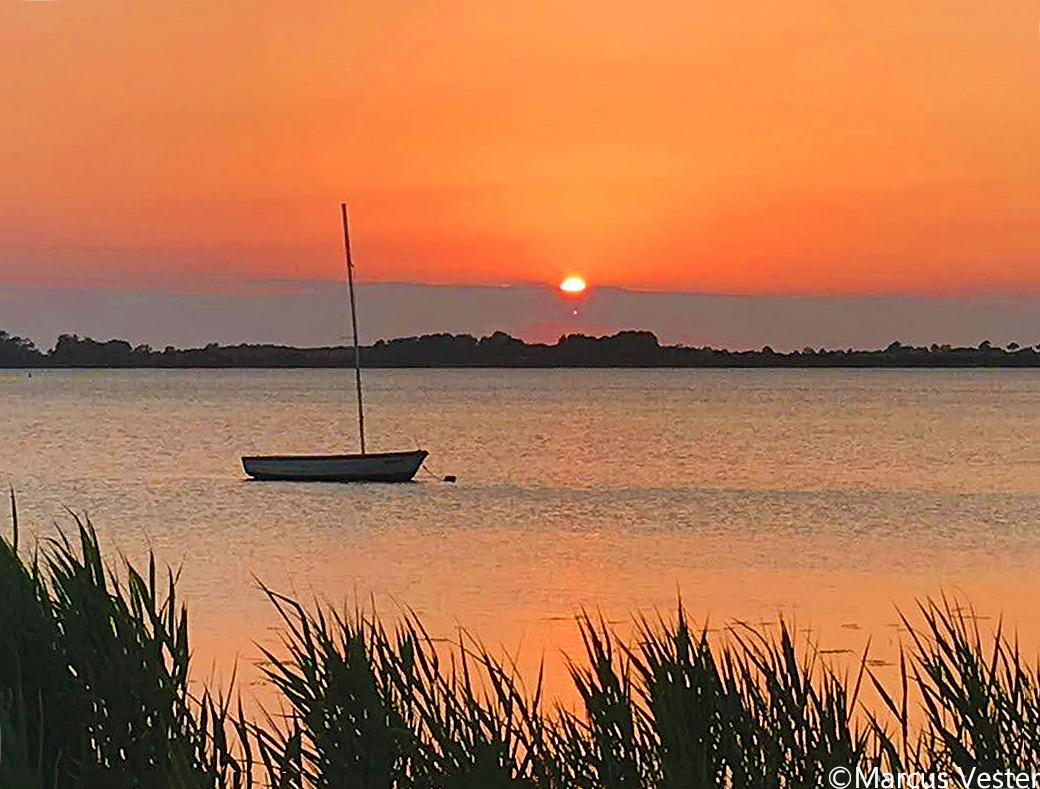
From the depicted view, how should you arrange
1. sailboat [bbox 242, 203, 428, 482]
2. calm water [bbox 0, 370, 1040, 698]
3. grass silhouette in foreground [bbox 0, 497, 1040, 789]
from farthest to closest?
sailboat [bbox 242, 203, 428, 482], calm water [bbox 0, 370, 1040, 698], grass silhouette in foreground [bbox 0, 497, 1040, 789]

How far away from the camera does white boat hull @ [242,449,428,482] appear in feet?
166

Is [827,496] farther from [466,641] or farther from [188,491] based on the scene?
[466,641]

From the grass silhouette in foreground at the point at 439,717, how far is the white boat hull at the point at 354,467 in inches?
1690

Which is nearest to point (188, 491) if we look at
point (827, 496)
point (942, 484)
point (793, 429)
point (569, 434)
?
point (827, 496)

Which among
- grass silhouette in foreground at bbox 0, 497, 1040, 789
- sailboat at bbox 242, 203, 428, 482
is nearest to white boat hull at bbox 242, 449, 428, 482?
sailboat at bbox 242, 203, 428, 482

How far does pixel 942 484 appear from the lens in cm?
5716

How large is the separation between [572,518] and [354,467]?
24.0ft

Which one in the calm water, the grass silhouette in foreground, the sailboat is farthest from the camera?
the sailboat

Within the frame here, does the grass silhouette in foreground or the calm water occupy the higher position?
the grass silhouette in foreground

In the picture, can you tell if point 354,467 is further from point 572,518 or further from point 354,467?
point 572,518

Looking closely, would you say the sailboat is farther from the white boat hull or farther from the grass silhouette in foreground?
the grass silhouette in foreground

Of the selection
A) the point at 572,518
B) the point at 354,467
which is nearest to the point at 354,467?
the point at 354,467

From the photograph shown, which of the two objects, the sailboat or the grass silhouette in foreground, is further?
the sailboat

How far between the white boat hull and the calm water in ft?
1.34
